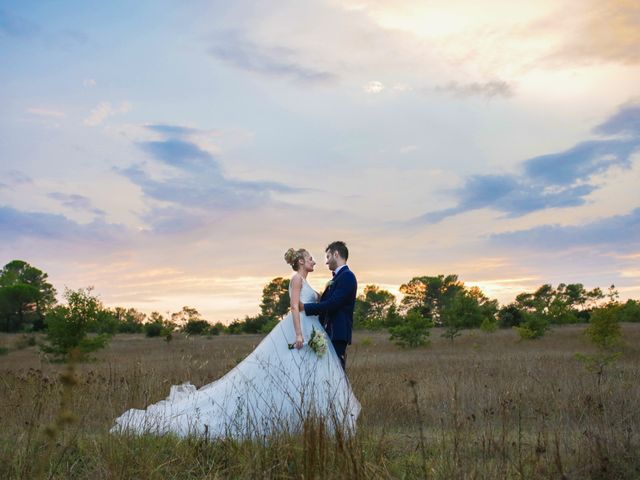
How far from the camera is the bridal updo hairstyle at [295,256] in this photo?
809cm

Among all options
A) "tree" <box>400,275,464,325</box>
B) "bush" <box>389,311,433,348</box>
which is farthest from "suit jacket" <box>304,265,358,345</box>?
"tree" <box>400,275,464,325</box>

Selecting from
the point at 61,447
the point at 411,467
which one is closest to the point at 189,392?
the point at 61,447

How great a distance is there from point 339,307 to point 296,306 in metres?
0.57

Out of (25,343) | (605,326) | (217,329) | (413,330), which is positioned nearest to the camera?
(605,326)

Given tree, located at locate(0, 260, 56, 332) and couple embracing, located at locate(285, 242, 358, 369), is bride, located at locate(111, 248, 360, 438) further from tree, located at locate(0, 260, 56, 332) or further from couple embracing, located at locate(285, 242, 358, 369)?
tree, located at locate(0, 260, 56, 332)

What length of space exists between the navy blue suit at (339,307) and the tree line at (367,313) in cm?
393

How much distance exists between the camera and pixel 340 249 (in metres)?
7.95

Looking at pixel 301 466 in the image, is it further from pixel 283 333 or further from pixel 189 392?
pixel 189 392

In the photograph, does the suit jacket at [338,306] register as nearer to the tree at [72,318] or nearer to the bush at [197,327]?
the tree at [72,318]

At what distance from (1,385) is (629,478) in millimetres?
11641

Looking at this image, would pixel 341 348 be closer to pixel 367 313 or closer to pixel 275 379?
pixel 275 379

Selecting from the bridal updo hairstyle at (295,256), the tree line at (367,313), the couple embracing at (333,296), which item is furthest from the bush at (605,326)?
the bridal updo hairstyle at (295,256)

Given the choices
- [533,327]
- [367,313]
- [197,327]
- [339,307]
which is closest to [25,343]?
[197,327]

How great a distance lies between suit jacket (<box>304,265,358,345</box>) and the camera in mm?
7688
